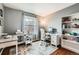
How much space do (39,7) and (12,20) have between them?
53 centimetres

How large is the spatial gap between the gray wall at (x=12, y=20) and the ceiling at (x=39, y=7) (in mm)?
77

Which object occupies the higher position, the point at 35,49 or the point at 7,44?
the point at 7,44

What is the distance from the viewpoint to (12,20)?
3.50 feet

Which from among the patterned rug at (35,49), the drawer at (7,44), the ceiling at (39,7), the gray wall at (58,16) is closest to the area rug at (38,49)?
the patterned rug at (35,49)

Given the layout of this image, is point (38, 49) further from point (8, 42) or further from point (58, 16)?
point (58, 16)

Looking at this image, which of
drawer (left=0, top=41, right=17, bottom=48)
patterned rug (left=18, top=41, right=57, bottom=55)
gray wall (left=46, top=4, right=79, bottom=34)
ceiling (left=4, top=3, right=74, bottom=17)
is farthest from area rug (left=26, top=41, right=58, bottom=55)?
ceiling (left=4, top=3, right=74, bottom=17)

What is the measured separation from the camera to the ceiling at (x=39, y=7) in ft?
3.39

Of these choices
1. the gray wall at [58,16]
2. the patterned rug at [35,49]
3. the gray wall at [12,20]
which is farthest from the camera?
the gray wall at [58,16]

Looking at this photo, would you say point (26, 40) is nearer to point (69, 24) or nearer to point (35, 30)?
point (35, 30)

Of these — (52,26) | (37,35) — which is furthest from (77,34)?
(37,35)

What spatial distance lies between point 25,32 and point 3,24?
381 mm

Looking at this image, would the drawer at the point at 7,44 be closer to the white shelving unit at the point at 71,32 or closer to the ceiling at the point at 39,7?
the ceiling at the point at 39,7

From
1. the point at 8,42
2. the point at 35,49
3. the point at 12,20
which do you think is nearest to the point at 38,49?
the point at 35,49

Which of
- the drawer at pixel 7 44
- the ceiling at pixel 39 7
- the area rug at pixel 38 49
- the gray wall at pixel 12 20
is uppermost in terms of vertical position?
the ceiling at pixel 39 7
